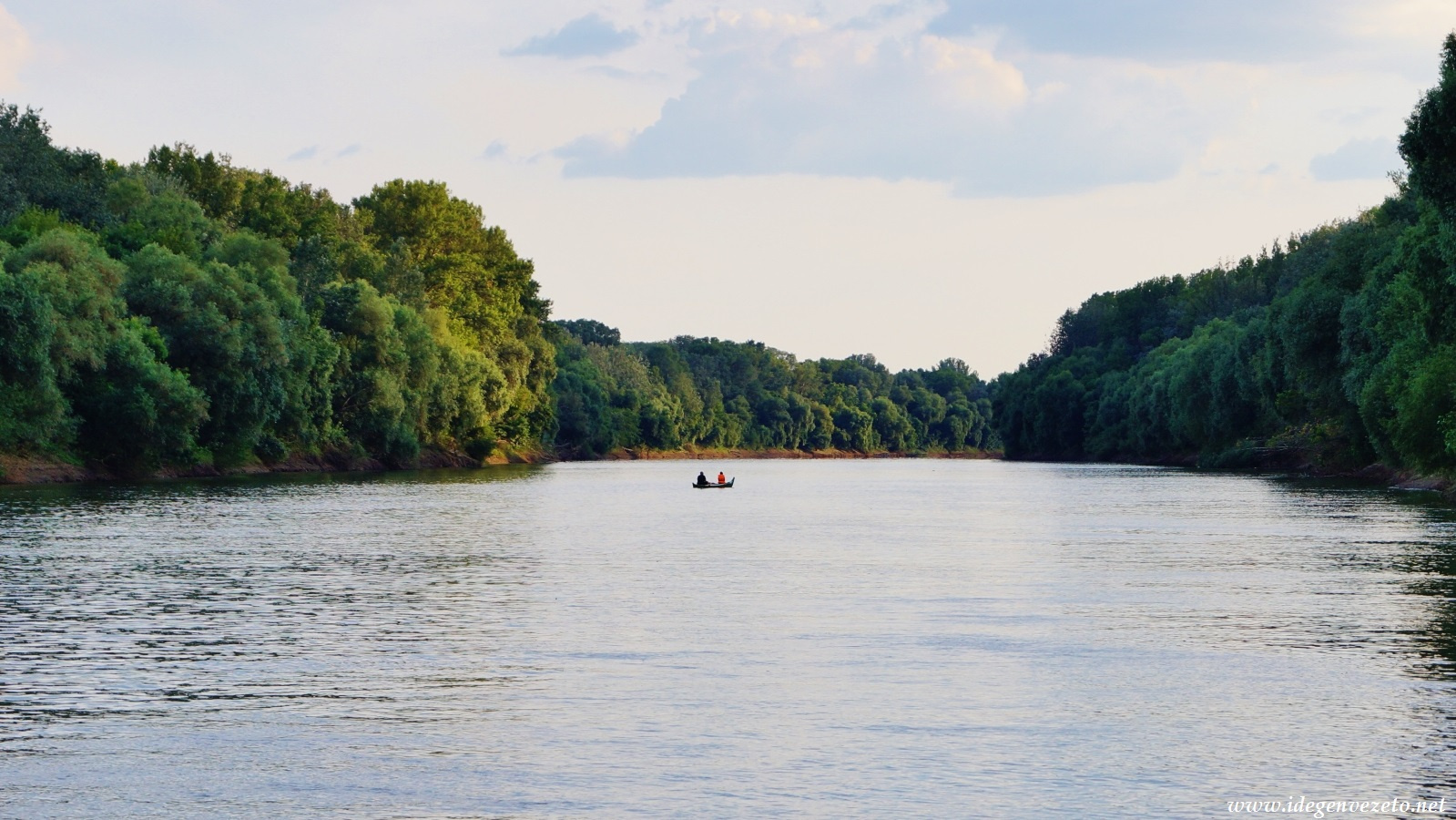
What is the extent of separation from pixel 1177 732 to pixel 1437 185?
3565 centimetres

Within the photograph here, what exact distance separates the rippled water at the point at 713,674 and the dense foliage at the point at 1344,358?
52.2 ft

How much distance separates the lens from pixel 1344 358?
87875mm

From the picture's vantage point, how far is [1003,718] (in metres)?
19.1

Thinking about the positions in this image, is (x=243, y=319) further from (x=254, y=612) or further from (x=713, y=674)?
(x=713, y=674)

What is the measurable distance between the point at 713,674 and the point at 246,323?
3180 inches

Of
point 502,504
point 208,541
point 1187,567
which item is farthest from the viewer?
point 502,504

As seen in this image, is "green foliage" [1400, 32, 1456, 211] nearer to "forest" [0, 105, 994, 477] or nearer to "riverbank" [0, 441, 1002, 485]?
"forest" [0, 105, 994, 477]

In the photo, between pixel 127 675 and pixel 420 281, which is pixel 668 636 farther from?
pixel 420 281

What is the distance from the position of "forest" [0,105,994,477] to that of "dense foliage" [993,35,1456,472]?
→ 58914 mm

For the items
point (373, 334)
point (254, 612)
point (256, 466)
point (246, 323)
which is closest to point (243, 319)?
point (246, 323)

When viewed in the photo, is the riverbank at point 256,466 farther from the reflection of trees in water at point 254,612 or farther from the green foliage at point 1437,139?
the green foliage at point 1437,139

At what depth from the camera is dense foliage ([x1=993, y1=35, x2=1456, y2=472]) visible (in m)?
60.0

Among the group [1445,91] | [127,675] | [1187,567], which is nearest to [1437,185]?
[1445,91]

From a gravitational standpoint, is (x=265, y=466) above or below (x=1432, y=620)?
above
